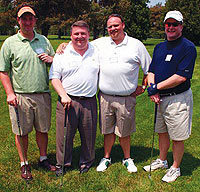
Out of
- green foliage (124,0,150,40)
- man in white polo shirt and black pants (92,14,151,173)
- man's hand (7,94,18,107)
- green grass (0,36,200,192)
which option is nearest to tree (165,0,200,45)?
green foliage (124,0,150,40)

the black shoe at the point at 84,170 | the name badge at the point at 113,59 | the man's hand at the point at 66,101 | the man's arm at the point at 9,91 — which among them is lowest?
the black shoe at the point at 84,170

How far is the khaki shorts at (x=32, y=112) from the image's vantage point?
151 inches

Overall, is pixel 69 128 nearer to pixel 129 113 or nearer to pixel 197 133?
pixel 129 113

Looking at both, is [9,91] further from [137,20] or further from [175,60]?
Result: [137,20]

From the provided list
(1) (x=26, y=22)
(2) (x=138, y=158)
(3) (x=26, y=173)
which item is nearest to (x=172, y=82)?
(2) (x=138, y=158)

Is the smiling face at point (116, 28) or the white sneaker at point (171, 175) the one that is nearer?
the smiling face at point (116, 28)

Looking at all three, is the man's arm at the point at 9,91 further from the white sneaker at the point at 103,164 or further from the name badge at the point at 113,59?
the white sneaker at the point at 103,164

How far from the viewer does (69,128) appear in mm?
4008

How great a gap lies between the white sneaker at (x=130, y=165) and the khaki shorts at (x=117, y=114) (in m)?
0.47

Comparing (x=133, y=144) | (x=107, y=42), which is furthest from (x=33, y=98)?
(x=133, y=144)

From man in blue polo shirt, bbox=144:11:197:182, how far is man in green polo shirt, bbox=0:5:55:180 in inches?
60.9

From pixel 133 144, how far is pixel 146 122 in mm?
1397

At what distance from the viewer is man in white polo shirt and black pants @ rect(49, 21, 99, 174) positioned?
12.3 ft

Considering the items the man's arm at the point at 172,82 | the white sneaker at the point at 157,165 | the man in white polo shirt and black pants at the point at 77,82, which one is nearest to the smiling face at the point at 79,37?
the man in white polo shirt and black pants at the point at 77,82
